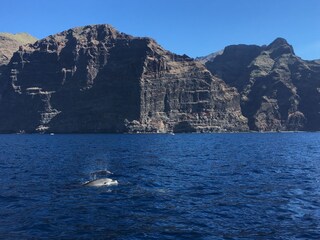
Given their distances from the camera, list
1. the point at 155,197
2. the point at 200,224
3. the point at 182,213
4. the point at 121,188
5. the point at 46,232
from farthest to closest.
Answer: the point at 121,188 → the point at 155,197 → the point at 182,213 → the point at 200,224 → the point at 46,232

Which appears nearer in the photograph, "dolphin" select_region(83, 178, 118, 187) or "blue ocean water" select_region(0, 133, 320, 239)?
"blue ocean water" select_region(0, 133, 320, 239)

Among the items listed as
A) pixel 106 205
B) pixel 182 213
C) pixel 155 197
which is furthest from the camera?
pixel 155 197

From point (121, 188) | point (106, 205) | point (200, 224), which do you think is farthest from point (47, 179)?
point (200, 224)

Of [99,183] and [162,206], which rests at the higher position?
[99,183]

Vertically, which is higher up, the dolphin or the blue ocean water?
the dolphin

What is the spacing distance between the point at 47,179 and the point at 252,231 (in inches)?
1013

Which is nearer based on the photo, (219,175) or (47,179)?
(47,179)

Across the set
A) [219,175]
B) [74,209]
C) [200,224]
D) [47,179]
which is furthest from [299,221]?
[47,179]

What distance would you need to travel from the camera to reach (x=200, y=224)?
76.0 ft

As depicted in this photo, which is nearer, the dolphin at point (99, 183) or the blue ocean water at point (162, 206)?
the blue ocean water at point (162, 206)

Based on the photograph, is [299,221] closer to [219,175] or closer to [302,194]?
[302,194]

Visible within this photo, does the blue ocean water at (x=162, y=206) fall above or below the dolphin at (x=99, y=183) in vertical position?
below

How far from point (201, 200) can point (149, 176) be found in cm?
1463

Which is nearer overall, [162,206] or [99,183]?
[162,206]
